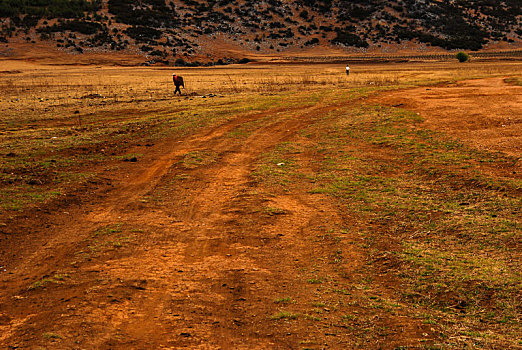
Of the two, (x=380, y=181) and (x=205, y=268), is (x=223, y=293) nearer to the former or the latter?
(x=205, y=268)

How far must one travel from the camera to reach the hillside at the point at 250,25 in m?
75.6

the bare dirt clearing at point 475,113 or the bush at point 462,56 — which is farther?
the bush at point 462,56

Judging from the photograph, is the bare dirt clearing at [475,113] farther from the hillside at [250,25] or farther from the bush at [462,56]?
the hillside at [250,25]

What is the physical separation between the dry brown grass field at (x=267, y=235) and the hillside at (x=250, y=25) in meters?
57.9

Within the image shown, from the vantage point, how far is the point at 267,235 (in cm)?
855

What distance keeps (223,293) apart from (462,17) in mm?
111403

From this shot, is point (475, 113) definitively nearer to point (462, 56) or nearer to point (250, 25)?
point (462, 56)

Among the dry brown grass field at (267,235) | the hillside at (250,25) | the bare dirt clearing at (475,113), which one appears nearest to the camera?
the dry brown grass field at (267,235)

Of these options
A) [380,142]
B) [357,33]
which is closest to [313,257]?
[380,142]

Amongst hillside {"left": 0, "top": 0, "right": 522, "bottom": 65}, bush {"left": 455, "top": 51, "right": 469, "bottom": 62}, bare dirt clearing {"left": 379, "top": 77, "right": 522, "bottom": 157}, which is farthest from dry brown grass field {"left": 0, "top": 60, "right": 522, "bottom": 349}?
hillside {"left": 0, "top": 0, "right": 522, "bottom": 65}

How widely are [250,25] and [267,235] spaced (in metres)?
90.4

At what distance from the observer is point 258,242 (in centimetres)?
830

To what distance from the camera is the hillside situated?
75625 mm

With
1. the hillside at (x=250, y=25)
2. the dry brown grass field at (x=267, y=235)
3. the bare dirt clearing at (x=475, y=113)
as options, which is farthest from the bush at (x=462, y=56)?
the dry brown grass field at (x=267, y=235)
